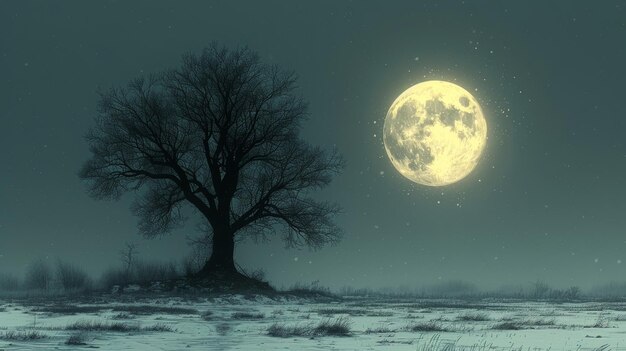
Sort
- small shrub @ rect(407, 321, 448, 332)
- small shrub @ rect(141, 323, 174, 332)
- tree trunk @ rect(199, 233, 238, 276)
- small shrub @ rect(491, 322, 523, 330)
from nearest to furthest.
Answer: small shrub @ rect(141, 323, 174, 332) → small shrub @ rect(407, 321, 448, 332) → small shrub @ rect(491, 322, 523, 330) → tree trunk @ rect(199, 233, 238, 276)

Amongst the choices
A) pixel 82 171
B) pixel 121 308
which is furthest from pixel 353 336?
pixel 82 171

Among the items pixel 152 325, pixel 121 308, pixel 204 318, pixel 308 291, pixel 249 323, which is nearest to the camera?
pixel 152 325

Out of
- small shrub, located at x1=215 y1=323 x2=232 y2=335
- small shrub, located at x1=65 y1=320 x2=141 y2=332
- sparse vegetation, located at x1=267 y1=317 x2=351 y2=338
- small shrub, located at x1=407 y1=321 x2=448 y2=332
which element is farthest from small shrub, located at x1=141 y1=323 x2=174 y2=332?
small shrub, located at x1=407 y1=321 x2=448 y2=332

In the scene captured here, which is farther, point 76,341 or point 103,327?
point 103,327

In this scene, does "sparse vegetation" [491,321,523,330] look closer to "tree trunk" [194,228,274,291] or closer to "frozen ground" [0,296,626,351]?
"frozen ground" [0,296,626,351]

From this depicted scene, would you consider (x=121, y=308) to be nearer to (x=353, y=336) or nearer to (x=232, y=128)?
(x=353, y=336)

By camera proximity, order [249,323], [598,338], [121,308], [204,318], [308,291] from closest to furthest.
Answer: [598,338] < [249,323] < [204,318] < [121,308] < [308,291]

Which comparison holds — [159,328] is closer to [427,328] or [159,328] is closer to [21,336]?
[21,336]

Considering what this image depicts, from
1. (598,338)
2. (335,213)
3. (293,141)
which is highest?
(293,141)

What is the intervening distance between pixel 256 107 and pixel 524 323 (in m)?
21.5

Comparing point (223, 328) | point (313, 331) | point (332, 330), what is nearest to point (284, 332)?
A: point (313, 331)

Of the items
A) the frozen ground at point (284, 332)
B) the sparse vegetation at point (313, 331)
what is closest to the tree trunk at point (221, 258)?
the frozen ground at point (284, 332)

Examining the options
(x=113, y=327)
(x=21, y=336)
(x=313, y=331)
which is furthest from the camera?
(x=113, y=327)

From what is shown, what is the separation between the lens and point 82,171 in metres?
38.0
